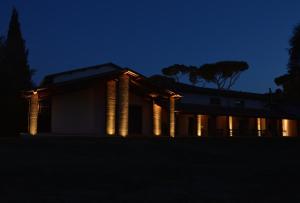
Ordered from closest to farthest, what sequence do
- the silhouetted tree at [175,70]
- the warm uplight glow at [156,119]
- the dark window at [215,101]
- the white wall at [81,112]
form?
the white wall at [81,112] → the warm uplight glow at [156,119] → the dark window at [215,101] → the silhouetted tree at [175,70]

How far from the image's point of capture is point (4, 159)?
42.2 ft

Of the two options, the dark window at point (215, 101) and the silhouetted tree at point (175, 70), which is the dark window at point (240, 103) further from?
the silhouetted tree at point (175, 70)

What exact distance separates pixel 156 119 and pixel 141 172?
635 inches

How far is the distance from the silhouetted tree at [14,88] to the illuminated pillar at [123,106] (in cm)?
691

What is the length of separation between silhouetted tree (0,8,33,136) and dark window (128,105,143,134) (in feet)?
23.1

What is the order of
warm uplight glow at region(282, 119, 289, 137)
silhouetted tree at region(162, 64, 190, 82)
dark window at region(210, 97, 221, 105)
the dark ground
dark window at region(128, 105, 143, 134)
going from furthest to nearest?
silhouetted tree at region(162, 64, 190, 82) → warm uplight glow at region(282, 119, 289, 137) → dark window at region(210, 97, 221, 105) → dark window at region(128, 105, 143, 134) → the dark ground

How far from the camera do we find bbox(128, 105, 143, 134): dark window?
90.4 feet

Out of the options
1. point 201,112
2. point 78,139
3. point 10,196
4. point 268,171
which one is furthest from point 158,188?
point 201,112

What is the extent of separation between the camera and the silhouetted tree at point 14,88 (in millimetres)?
29531

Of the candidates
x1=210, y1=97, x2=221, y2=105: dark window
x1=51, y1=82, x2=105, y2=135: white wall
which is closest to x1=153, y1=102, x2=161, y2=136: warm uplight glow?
x1=51, y1=82, x2=105, y2=135: white wall

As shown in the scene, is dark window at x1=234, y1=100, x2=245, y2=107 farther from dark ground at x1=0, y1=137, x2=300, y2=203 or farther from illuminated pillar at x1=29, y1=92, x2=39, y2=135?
dark ground at x1=0, y1=137, x2=300, y2=203

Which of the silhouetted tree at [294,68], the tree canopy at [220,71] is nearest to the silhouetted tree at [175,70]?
the tree canopy at [220,71]

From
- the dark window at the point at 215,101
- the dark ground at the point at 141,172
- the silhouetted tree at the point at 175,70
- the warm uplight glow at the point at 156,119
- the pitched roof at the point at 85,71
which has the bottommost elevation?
the dark ground at the point at 141,172

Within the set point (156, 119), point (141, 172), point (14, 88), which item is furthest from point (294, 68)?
point (141, 172)
